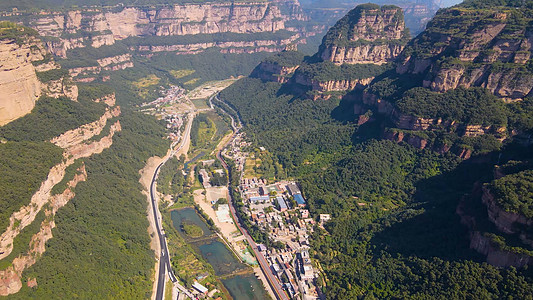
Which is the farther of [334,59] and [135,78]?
[135,78]

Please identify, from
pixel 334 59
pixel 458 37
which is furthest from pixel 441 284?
pixel 334 59

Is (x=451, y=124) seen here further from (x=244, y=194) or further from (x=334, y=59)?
(x=334, y=59)

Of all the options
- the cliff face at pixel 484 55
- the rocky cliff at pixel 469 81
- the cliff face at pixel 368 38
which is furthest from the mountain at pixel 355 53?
the cliff face at pixel 484 55

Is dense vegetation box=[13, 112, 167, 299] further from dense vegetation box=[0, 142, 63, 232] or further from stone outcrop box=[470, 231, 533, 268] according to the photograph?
stone outcrop box=[470, 231, 533, 268]

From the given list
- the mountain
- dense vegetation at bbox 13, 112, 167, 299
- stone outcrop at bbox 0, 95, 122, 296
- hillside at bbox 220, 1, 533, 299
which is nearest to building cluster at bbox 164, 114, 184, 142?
stone outcrop at bbox 0, 95, 122, 296

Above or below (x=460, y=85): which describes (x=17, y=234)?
below

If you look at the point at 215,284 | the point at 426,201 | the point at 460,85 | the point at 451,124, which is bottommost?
the point at 215,284

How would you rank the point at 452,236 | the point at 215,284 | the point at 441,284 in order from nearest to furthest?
the point at 441,284, the point at 452,236, the point at 215,284
